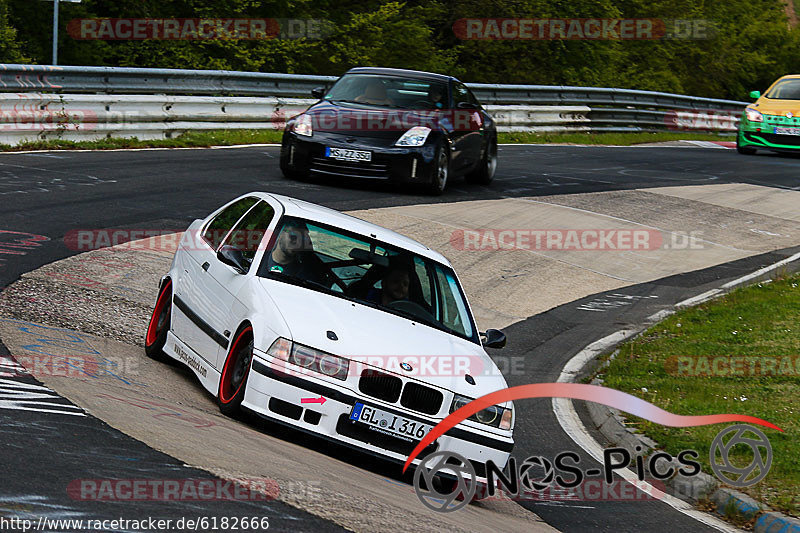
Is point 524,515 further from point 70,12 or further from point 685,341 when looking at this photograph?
point 70,12

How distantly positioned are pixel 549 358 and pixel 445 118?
703cm

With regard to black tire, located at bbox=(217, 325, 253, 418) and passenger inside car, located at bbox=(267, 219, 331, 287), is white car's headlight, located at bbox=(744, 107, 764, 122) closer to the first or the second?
passenger inside car, located at bbox=(267, 219, 331, 287)

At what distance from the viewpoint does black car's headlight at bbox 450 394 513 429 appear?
248 inches

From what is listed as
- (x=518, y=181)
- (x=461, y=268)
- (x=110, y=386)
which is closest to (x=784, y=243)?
(x=518, y=181)

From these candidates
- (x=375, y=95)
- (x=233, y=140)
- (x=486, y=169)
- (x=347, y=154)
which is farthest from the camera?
(x=233, y=140)

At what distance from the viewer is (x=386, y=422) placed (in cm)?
612

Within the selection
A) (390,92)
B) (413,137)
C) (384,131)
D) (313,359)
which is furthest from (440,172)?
(313,359)

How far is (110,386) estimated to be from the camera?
22.1 feet

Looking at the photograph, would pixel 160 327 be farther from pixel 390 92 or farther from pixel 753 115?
pixel 753 115

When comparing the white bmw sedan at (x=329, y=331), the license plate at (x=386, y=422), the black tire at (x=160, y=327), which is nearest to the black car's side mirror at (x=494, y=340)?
the white bmw sedan at (x=329, y=331)

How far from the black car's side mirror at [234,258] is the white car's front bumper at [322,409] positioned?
1062 millimetres

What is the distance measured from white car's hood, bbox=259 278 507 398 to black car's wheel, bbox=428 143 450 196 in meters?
9.40

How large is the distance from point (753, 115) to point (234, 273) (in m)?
22.2

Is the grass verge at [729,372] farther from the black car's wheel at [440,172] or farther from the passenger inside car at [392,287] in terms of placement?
the black car's wheel at [440,172]
